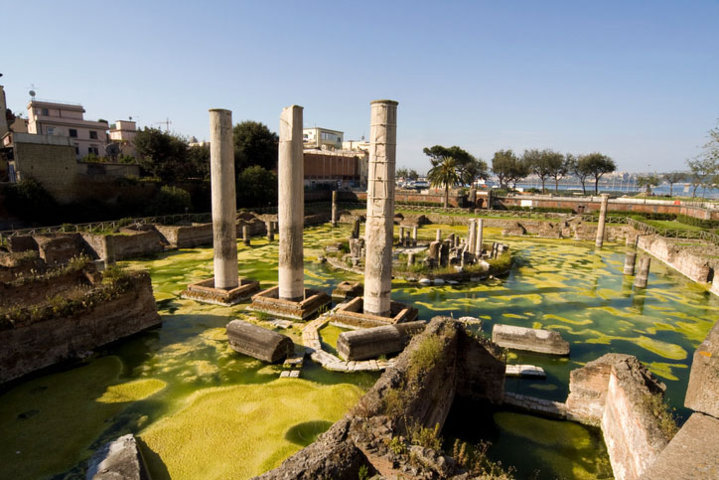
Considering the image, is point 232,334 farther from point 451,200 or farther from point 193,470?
point 451,200

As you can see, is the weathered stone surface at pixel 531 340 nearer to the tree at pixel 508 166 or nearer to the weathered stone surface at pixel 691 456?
the weathered stone surface at pixel 691 456

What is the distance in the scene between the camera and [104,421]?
8.12 m

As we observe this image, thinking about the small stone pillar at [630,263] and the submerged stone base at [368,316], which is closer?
the submerged stone base at [368,316]

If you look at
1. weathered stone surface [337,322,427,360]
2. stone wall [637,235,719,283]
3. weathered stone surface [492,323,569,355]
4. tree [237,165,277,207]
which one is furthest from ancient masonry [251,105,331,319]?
tree [237,165,277,207]

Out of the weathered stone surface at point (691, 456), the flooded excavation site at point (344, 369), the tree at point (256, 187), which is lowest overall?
the flooded excavation site at point (344, 369)

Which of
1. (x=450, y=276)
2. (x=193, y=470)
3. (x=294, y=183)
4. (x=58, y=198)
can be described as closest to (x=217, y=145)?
(x=294, y=183)

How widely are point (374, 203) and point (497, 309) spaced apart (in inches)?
289

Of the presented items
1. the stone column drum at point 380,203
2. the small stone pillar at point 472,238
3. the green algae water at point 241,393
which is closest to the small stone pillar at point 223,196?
the green algae water at point 241,393

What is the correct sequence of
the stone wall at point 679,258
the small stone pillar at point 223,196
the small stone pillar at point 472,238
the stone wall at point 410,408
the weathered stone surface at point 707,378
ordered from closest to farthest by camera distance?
the weathered stone surface at point 707,378, the stone wall at point 410,408, the small stone pillar at point 223,196, the stone wall at point 679,258, the small stone pillar at point 472,238

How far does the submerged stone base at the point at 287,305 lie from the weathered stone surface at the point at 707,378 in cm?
1070

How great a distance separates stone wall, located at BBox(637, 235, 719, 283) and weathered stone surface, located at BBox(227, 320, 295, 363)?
2144 cm

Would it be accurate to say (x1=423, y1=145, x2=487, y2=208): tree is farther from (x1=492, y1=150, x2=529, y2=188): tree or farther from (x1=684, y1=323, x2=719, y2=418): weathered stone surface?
(x1=684, y1=323, x2=719, y2=418): weathered stone surface

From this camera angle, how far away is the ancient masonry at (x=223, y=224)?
14.1 meters

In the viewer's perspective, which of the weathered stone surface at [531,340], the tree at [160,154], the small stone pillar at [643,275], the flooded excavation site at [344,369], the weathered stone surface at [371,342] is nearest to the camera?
the flooded excavation site at [344,369]
